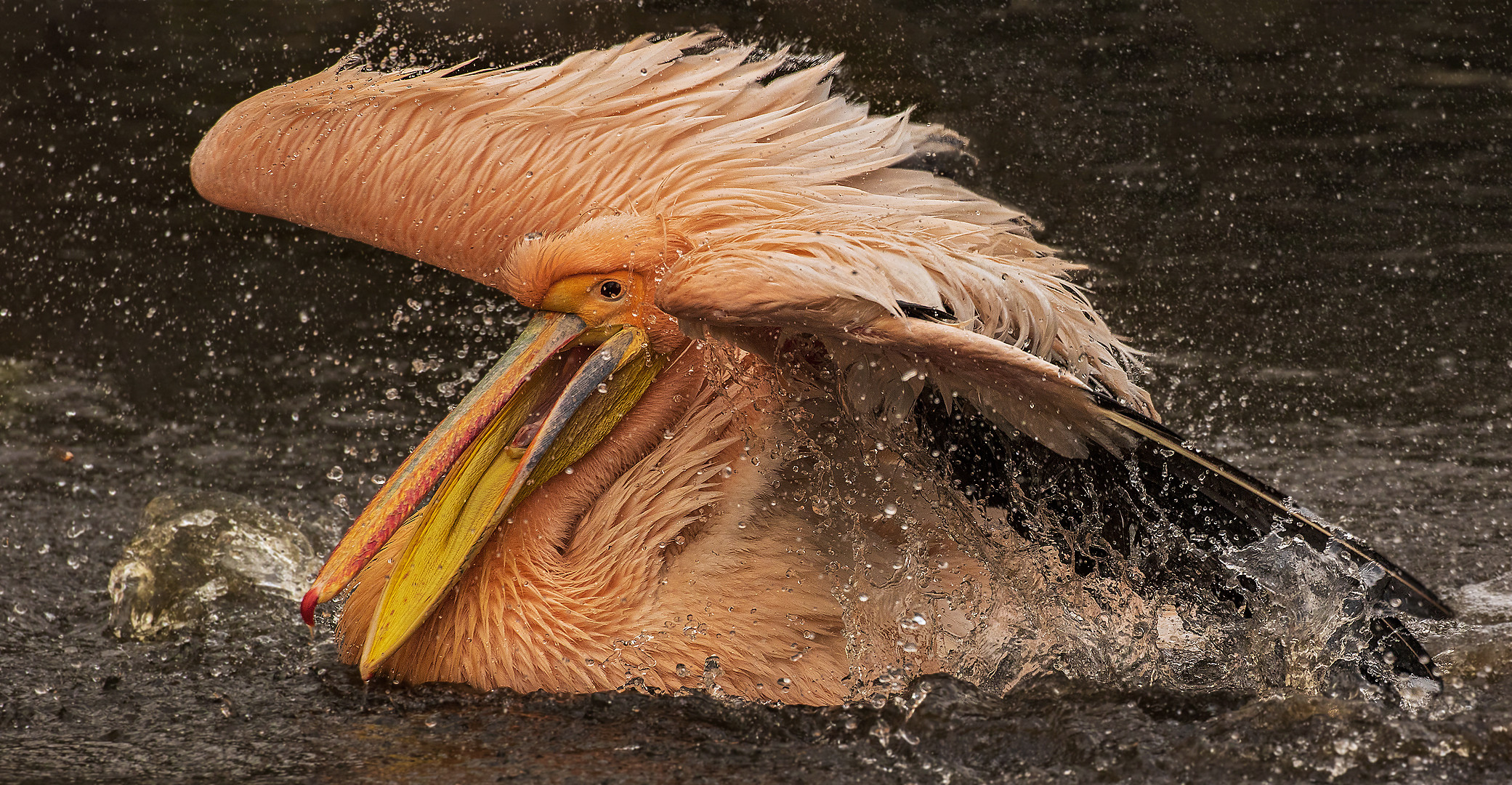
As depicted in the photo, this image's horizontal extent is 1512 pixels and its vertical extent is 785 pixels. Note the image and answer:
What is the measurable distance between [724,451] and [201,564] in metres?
1.42

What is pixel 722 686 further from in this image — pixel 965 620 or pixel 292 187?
pixel 292 187

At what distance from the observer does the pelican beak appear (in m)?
2.52

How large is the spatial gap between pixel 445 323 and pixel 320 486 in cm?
102

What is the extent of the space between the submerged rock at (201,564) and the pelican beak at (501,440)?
28.1 inches

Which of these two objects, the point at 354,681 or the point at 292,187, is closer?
the point at 354,681

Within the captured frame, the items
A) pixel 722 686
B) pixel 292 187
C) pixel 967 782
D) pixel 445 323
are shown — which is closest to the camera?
pixel 967 782

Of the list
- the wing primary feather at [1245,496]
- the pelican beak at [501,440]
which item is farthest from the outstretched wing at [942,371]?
the pelican beak at [501,440]

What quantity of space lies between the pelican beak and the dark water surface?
0.21 m

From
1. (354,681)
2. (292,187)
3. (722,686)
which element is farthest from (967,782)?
(292,187)

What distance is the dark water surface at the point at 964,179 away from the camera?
2312 millimetres

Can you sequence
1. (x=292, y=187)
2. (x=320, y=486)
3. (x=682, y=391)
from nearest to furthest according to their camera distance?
(x=682, y=391)
(x=292, y=187)
(x=320, y=486)

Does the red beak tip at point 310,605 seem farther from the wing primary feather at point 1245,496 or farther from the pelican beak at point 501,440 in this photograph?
the wing primary feather at point 1245,496

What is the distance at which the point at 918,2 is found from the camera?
19.7 feet

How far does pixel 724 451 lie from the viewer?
2570 mm
